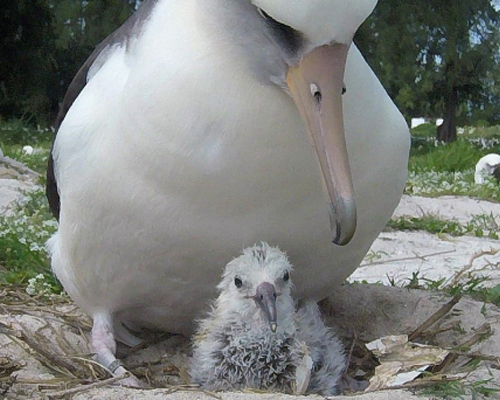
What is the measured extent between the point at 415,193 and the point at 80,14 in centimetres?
870

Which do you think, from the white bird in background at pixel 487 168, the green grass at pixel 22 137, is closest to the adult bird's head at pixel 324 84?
the white bird in background at pixel 487 168

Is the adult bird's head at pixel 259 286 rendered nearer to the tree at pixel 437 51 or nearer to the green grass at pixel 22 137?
the green grass at pixel 22 137

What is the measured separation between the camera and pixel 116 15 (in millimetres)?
13078

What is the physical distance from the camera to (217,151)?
1.97 metres

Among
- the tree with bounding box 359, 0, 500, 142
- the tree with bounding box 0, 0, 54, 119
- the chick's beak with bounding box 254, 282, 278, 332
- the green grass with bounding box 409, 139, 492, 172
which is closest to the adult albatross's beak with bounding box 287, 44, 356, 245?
the chick's beak with bounding box 254, 282, 278, 332

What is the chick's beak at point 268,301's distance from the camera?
199cm

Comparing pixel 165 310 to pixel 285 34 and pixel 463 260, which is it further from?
pixel 463 260

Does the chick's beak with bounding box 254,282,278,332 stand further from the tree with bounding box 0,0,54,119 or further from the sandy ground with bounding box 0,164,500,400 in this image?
the tree with bounding box 0,0,54,119

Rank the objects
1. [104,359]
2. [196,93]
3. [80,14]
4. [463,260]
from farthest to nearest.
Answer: [80,14] → [463,260] → [104,359] → [196,93]

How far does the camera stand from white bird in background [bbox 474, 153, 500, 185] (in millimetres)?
8102

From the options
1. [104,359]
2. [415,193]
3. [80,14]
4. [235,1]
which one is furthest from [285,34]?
[80,14]

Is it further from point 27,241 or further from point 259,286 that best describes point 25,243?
point 259,286

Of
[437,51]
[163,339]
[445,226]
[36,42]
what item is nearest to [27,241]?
[163,339]

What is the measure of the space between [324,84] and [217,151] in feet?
1.03
